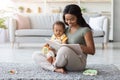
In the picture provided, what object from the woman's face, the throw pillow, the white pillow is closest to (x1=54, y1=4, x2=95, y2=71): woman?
the woman's face

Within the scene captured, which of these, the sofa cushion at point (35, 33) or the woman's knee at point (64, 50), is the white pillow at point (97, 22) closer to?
the sofa cushion at point (35, 33)

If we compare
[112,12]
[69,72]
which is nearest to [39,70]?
[69,72]

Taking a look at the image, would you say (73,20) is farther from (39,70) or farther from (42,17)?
(42,17)

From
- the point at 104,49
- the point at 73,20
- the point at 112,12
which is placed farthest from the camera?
the point at 112,12

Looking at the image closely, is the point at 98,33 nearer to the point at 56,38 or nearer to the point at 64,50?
the point at 56,38

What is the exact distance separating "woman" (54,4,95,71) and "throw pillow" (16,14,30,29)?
139 inches

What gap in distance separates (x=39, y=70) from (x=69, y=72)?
35cm

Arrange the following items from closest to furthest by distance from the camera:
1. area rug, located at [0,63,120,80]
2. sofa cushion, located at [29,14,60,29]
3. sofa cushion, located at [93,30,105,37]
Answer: area rug, located at [0,63,120,80]
sofa cushion, located at [93,30,105,37]
sofa cushion, located at [29,14,60,29]

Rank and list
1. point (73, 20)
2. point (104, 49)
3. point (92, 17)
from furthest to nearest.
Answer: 1. point (92, 17)
2. point (104, 49)
3. point (73, 20)

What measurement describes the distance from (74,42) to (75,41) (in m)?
0.01

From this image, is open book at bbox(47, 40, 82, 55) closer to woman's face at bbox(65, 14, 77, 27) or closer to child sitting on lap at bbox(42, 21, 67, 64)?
child sitting on lap at bbox(42, 21, 67, 64)

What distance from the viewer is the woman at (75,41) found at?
273 centimetres

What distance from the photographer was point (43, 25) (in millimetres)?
6633

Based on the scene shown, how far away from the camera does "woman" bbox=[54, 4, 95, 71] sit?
2730 mm
